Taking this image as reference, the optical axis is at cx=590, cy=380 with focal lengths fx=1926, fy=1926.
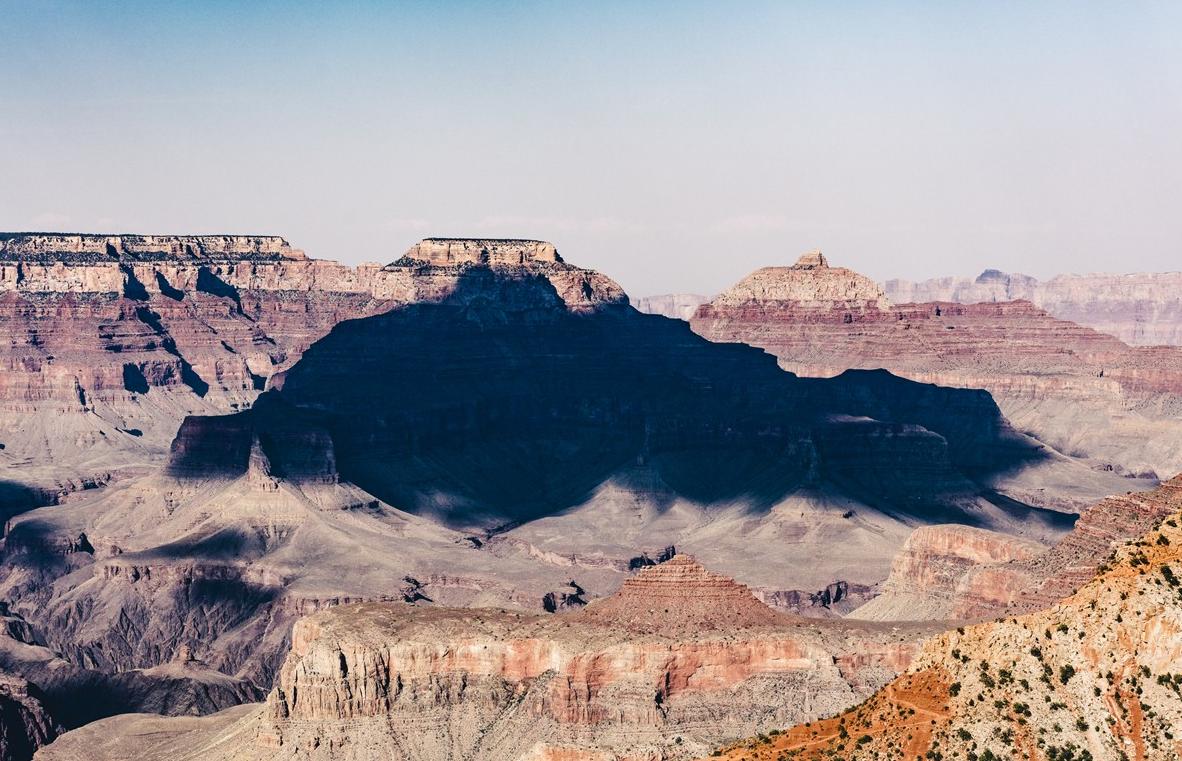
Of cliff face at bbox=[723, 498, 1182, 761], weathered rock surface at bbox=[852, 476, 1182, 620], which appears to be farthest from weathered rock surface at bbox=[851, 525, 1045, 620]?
cliff face at bbox=[723, 498, 1182, 761]

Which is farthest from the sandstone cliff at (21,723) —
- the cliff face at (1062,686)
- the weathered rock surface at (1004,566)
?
Answer: the cliff face at (1062,686)

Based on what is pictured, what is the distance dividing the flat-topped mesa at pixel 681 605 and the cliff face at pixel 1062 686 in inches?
1731

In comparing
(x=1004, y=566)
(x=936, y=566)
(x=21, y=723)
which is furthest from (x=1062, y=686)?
(x=21, y=723)

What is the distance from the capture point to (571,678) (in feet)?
302

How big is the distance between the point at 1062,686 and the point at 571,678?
1784 inches

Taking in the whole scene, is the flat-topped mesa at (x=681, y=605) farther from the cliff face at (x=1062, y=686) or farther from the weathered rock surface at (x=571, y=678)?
the cliff face at (x=1062, y=686)

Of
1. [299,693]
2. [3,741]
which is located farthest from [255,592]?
[299,693]

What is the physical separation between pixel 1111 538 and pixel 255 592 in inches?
4274

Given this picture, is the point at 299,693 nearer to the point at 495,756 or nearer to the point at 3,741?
the point at 495,756

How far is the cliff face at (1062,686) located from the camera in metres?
48.3

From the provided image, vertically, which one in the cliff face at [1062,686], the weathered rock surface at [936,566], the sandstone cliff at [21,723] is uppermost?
the cliff face at [1062,686]

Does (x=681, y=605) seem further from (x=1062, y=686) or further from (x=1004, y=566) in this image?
(x=1062, y=686)

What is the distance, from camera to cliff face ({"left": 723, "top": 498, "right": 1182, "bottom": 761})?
158ft

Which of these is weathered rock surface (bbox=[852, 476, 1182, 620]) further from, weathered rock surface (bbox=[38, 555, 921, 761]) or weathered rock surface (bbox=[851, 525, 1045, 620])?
weathered rock surface (bbox=[38, 555, 921, 761])
